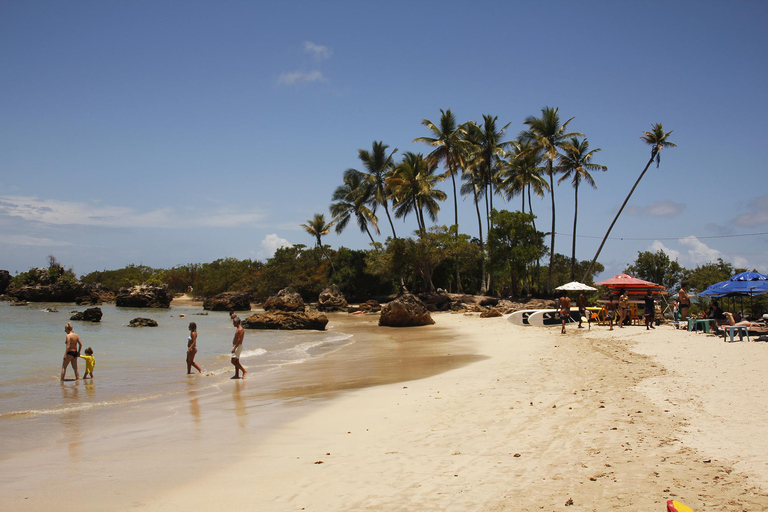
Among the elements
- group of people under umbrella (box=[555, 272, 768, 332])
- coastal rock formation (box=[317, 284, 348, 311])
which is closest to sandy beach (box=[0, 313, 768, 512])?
group of people under umbrella (box=[555, 272, 768, 332])

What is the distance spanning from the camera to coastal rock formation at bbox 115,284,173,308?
158ft

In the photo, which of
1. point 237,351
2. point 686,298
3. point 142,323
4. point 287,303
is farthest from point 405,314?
point 237,351

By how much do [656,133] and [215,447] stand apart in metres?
41.4

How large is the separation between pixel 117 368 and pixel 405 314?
14789 millimetres

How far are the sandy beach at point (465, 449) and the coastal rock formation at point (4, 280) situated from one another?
6554 centimetres

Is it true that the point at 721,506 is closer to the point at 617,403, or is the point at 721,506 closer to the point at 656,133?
the point at 617,403

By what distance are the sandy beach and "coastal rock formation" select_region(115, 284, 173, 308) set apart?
42.8m

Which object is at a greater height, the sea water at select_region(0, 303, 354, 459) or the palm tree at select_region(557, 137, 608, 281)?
the palm tree at select_region(557, 137, 608, 281)

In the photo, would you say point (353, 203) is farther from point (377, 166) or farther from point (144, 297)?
point (144, 297)

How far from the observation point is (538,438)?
563 centimetres

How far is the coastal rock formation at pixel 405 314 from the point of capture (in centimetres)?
2619

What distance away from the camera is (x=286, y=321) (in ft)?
84.7

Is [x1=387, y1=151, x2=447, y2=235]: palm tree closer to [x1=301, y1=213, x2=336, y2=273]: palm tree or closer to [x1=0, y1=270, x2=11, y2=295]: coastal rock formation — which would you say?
[x1=301, y1=213, x2=336, y2=273]: palm tree

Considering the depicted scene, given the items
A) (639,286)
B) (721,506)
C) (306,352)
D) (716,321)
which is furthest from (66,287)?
(721,506)
